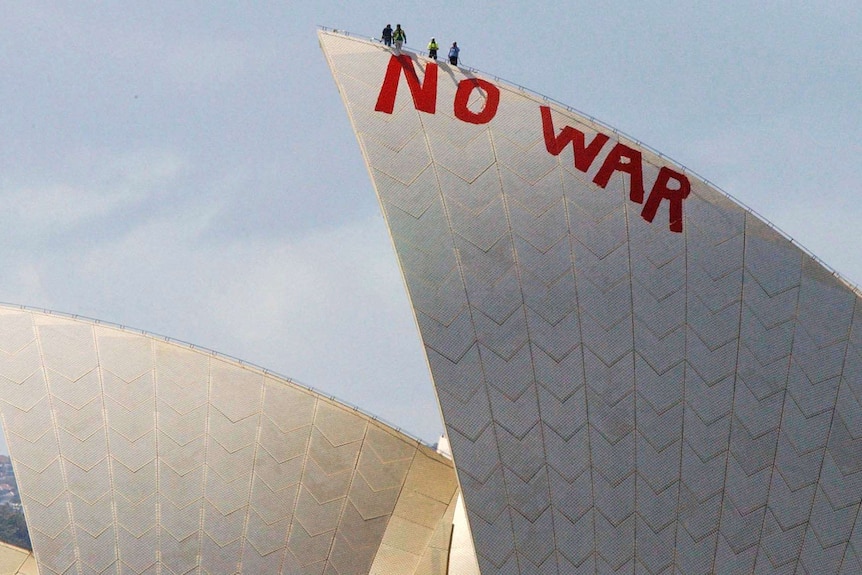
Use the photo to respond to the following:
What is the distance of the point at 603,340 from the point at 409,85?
7.97 meters

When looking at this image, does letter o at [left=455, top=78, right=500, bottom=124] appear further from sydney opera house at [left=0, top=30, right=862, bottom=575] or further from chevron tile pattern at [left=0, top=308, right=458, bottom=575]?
chevron tile pattern at [left=0, top=308, right=458, bottom=575]

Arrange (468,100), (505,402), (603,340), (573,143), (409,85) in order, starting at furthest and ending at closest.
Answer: (573,143), (468,100), (409,85), (603,340), (505,402)

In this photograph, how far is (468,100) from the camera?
26.9 m

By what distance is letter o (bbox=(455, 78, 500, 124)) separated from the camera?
26719mm

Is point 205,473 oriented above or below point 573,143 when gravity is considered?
below

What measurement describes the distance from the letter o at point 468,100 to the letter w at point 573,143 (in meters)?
1.31

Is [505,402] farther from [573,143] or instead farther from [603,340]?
[573,143]

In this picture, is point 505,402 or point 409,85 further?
point 409,85

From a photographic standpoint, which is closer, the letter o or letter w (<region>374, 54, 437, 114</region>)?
letter w (<region>374, 54, 437, 114</region>)

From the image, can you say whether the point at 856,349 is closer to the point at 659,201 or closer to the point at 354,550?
the point at 659,201

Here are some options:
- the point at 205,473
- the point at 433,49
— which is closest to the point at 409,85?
the point at 433,49

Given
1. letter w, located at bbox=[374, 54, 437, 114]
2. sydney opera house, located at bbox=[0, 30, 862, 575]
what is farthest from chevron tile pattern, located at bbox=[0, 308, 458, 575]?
letter w, located at bbox=[374, 54, 437, 114]

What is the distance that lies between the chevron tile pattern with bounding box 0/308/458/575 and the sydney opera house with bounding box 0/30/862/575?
60 millimetres

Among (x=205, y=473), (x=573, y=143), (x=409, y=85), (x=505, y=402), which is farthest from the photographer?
(x=205, y=473)
